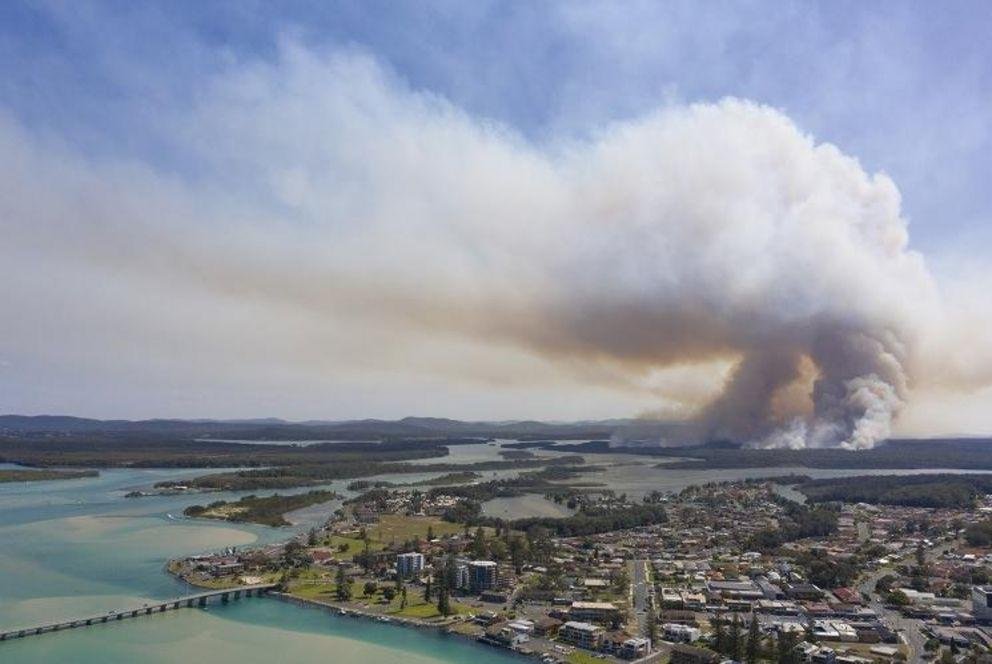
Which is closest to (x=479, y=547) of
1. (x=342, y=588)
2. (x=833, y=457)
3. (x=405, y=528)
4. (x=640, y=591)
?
(x=342, y=588)

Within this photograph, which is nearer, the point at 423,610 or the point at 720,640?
the point at 720,640

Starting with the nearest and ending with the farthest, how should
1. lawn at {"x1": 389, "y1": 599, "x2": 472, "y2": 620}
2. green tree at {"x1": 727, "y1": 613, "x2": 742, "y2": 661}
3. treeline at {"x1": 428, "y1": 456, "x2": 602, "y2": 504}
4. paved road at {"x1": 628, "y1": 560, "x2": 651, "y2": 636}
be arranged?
green tree at {"x1": 727, "y1": 613, "x2": 742, "y2": 661}
paved road at {"x1": 628, "y1": 560, "x2": 651, "y2": 636}
lawn at {"x1": 389, "y1": 599, "x2": 472, "y2": 620}
treeline at {"x1": 428, "y1": 456, "x2": 602, "y2": 504}

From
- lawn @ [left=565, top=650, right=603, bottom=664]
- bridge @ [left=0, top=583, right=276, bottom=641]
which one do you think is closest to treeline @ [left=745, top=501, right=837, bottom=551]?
lawn @ [left=565, top=650, right=603, bottom=664]

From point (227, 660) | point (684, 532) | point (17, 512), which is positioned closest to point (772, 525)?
point (684, 532)

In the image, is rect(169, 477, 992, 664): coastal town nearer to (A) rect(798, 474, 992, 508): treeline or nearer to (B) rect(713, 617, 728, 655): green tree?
(B) rect(713, 617, 728, 655): green tree

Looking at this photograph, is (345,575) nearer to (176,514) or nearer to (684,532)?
(684,532)

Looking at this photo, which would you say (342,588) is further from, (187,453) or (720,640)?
(187,453)
